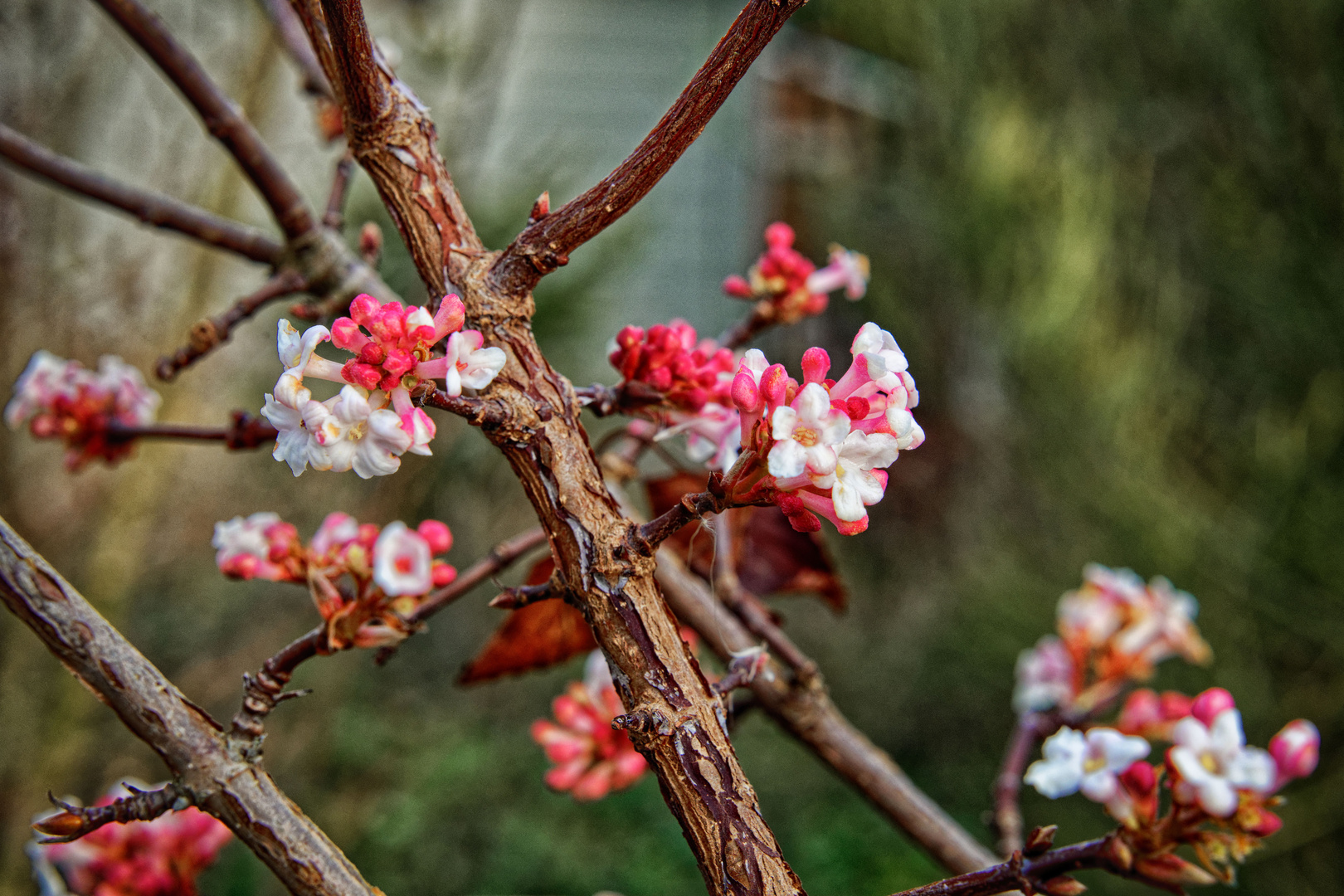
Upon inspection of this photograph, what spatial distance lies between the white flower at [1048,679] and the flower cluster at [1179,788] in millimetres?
427

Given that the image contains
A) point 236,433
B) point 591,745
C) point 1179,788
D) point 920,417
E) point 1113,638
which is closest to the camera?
point 1179,788

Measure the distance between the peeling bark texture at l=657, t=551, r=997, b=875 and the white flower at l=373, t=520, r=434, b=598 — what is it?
236 millimetres

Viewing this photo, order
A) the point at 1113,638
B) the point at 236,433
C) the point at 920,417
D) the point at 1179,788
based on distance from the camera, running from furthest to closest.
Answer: the point at 920,417, the point at 1113,638, the point at 236,433, the point at 1179,788

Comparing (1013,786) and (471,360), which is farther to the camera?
(1013,786)

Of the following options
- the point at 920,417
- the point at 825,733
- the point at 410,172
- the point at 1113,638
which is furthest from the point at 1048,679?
the point at 920,417

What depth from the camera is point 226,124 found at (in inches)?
25.2

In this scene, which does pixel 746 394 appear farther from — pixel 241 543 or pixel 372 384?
pixel 241 543

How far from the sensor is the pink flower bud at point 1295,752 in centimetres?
53

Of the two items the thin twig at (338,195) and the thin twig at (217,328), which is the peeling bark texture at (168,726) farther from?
the thin twig at (338,195)

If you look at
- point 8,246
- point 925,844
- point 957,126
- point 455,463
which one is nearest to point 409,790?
point 455,463

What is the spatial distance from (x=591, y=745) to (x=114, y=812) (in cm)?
38

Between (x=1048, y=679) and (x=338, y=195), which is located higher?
(x=338, y=195)

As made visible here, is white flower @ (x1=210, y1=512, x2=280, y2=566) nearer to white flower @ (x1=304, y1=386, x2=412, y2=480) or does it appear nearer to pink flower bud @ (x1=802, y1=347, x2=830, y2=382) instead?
white flower @ (x1=304, y1=386, x2=412, y2=480)

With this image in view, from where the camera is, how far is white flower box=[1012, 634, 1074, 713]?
92cm
